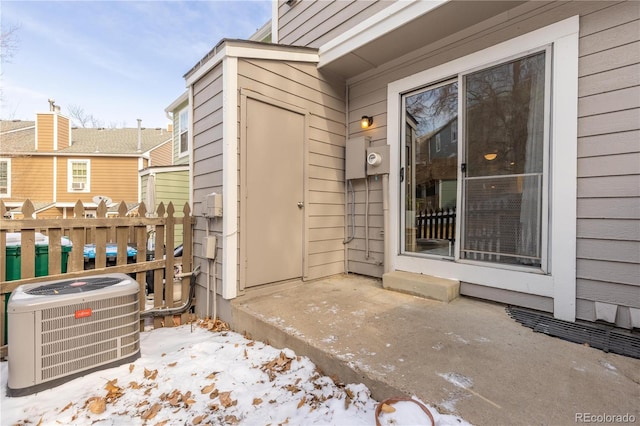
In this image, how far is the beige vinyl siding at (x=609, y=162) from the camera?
2.08 metres

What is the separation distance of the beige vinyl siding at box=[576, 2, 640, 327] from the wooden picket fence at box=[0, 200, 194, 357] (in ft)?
12.3

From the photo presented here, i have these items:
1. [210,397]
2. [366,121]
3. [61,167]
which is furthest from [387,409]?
[61,167]

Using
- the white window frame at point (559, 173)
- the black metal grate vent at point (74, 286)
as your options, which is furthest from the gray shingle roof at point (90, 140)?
the white window frame at point (559, 173)

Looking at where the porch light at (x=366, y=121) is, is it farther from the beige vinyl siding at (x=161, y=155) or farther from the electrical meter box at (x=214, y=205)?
the beige vinyl siding at (x=161, y=155)

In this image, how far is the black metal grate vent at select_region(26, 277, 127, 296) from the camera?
199 centimetres

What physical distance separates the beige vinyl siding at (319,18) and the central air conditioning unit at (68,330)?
3.72 meters

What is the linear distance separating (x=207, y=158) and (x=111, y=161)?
Answer: 1352cm

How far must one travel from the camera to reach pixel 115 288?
2148 mm

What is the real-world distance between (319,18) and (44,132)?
16.1 meters

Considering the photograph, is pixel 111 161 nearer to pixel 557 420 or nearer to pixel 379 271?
pixel 379 271

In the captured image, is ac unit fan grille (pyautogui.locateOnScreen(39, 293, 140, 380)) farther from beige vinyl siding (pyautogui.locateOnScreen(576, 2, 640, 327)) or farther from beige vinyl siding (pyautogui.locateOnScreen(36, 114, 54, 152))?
beige vinyl siding (pyautogui.locateOnScreen(36, 114, 54, 152))

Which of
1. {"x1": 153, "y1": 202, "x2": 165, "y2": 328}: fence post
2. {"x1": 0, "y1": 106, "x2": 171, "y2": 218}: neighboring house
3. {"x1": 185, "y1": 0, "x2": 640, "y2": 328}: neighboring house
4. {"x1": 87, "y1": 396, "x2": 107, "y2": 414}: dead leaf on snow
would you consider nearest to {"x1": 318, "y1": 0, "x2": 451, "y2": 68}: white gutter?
{"x1": 185, "y1": 0, "x2": 640, "y2": 328}: neighboring house

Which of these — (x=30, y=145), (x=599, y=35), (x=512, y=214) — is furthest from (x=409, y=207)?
(x=30, y=145)

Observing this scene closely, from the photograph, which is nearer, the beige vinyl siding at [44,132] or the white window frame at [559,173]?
the white window frame at [559,173]
